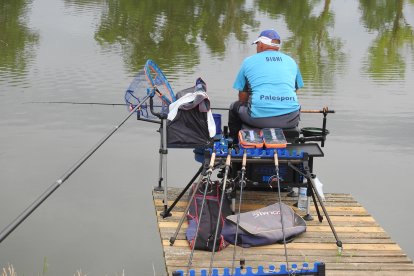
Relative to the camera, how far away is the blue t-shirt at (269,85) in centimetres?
688

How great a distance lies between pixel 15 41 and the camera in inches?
907

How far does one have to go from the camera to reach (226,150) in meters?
6.42

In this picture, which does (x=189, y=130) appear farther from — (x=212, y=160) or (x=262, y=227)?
(x=262, y=227)

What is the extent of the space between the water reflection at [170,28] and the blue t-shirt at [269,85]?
11.3m

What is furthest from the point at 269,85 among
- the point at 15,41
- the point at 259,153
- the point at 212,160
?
the point at 15,41

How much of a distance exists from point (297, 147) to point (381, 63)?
50.9 ft

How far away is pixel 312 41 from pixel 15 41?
10.3 m

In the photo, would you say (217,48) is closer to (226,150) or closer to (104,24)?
(104,24)

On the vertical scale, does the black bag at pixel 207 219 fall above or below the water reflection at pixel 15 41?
above

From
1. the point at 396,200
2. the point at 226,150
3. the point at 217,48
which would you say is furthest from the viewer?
the point at 217,48

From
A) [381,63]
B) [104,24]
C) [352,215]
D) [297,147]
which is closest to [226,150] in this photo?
[297,147]

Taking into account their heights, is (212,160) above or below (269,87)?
below

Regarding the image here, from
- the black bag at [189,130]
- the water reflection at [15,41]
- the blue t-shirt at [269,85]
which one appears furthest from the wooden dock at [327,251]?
the water reflection at [15,41]

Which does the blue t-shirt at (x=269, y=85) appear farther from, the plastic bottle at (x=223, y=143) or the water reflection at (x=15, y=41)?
the water reflection at (x=15, y=41)
